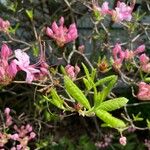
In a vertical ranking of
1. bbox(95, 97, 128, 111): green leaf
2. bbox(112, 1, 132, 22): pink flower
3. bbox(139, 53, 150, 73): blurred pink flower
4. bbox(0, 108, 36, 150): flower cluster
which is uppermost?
bbox(95, 97, 128, 111): green leaf

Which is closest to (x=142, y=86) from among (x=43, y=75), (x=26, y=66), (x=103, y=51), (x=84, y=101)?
(x=43, y=75)

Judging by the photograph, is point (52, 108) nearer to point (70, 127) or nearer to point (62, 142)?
point (62, 142)

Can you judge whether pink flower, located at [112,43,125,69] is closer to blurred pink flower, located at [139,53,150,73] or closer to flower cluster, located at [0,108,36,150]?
blurred pink flower, located at [139,53,150,73]

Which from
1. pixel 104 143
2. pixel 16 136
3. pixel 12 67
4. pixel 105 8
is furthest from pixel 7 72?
pixel 104 143

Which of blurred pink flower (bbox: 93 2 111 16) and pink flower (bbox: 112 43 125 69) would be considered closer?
pink flower (bbox: 112 43 125 69)

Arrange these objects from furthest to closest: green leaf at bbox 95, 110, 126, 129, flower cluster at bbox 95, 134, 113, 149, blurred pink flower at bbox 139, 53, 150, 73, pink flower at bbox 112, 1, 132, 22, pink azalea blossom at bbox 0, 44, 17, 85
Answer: flower cluster at bbox 95, 134, 113, 149
pink flower at bbox 112, 1, 132, 22
blurred pink flower at bbox 139, 53, 150, 73
pink azalea blossom at bbox 0, 44, 17, 85
green leaf at bbox 95, 110, 126, 129

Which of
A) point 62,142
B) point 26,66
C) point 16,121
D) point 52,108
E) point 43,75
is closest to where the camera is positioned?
point 26,66

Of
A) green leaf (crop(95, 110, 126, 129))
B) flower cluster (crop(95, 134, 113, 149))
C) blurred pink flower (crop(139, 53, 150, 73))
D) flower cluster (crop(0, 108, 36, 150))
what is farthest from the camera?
flower cluster (crop(95, 134, 113, 149))

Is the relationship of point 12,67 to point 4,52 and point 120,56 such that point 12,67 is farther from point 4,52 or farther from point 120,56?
point 120,56

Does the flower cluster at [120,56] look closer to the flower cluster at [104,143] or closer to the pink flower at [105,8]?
the pink flower at [105,8]

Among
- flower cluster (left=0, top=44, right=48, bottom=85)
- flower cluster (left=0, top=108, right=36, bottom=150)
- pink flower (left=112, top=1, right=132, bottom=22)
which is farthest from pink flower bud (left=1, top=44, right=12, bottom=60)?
flower cluster (left=0, top=108, right=36, bottom=150)

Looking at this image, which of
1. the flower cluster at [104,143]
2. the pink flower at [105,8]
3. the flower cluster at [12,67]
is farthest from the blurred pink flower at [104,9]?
the flower cluster at [104,143]
